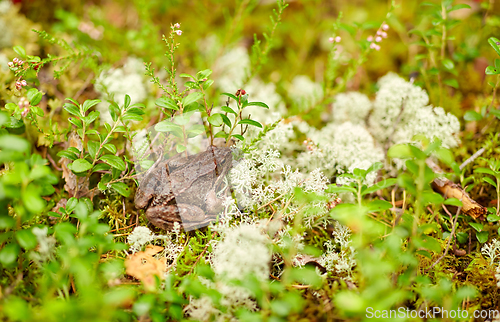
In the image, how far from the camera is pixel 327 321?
1439mm

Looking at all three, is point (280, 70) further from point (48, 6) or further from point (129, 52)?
point (48, 6)

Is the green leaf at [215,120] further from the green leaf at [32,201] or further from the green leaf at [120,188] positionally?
the green leaf at [32,201]

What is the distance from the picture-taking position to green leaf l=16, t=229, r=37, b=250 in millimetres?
1361

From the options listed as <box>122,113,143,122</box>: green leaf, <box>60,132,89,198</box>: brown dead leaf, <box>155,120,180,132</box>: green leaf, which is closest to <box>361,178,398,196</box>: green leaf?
<box>155,120,180,132</box>: green leaf

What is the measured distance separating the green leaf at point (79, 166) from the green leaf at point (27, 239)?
1.26 feet

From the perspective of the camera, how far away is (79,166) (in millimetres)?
1663

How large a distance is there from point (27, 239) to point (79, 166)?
449 millimetres

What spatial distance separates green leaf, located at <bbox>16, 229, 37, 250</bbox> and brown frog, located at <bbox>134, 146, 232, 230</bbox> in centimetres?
56

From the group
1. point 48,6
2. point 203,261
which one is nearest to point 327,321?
point 203,261

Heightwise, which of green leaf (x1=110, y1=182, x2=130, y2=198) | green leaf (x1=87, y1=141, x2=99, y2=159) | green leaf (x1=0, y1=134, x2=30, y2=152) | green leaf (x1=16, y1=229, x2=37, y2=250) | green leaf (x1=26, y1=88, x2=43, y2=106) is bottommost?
green leaf (x1=16, y1=229, x2=37, y2=250)

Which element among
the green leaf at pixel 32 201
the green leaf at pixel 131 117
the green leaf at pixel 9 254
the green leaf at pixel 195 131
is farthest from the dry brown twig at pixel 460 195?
the green leaf at pixel 9 254

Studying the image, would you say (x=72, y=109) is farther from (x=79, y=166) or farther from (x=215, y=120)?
(x=215, y=120)

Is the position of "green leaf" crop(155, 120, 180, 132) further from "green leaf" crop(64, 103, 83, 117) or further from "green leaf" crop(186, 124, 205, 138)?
"green leaf" crop(64, 103, 83, 117)

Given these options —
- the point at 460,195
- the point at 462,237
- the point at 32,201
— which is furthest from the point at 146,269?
the point at 460,195
